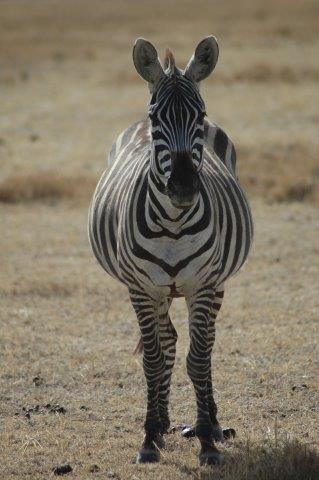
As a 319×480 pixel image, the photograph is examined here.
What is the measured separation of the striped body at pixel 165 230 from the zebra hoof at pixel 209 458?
37.4 inches

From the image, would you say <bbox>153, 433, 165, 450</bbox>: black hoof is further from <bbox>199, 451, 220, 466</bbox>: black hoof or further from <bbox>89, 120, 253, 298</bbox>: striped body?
<bbox>89, 120, 253, 298</bbox>: striped body

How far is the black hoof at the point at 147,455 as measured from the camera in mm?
5996

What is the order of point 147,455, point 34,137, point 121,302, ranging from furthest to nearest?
1. point 34,137
2. point 121,302
3. point 147,455

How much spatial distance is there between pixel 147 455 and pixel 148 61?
2.32m

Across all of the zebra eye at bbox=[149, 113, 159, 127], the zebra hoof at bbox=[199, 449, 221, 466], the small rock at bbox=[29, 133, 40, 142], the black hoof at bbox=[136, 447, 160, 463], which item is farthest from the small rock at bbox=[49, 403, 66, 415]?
the small rock at bbox=[29, 133, 40, 142]

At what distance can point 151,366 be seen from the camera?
20.3ft

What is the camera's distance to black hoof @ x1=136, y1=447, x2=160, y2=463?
A: 19.7 feet

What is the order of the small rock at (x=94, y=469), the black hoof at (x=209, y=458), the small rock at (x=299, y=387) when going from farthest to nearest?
the small rock at (x=299, y=387), the black hoof at (x=209, y=458), the small rock at (x=94, y=469)

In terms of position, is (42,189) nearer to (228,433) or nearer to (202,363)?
(228,433)

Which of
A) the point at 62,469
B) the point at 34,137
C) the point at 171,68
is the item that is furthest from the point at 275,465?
the point at 34,137

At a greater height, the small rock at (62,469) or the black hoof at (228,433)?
the black hoof at (228,433)

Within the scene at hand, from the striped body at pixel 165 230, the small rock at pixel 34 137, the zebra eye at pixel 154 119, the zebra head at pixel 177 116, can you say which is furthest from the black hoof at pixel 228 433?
the small rock at pixel 34 137

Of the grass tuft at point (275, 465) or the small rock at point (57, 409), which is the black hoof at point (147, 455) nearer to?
the grass tuft at point (275, 465)

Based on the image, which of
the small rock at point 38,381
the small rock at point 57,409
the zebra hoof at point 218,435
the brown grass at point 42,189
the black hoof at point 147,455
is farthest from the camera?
the brown grass at point 42,189
